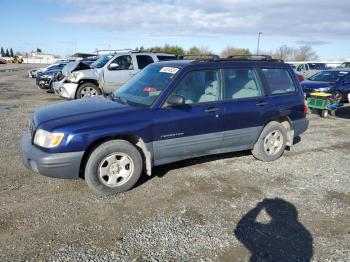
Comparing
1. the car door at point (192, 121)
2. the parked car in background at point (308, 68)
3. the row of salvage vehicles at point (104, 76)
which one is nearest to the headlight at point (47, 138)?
the car door at point (192, 121)

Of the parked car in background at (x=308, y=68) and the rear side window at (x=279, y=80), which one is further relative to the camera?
the parked car in background at (x=308, y=68)

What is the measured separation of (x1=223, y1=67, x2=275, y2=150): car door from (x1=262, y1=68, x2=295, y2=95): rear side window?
0.23 metres

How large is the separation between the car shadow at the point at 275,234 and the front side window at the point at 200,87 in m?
1.80

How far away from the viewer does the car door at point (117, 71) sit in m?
11.9

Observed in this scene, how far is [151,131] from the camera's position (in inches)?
185

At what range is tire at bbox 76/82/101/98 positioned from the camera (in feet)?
39.0

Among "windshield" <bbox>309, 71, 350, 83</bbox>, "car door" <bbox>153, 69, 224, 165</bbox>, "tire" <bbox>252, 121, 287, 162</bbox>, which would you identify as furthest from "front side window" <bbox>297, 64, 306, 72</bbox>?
"car door" <bbox>153, 69, 224, 165</bbox>

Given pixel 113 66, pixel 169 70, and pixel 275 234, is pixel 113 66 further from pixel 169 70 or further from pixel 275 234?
pixel 275 234

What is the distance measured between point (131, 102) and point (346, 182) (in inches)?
142

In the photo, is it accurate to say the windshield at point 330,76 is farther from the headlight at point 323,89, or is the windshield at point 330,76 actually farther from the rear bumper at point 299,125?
the rear bumper at point 299,125

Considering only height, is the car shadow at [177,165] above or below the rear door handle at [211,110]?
below

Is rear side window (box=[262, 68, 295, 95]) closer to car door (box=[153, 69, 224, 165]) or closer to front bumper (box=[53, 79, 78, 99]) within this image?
car door (box=[153, 69, 224, 165])

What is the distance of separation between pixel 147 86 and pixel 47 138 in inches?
68.6

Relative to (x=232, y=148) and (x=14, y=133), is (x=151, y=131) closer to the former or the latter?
(x=232, y=148)
